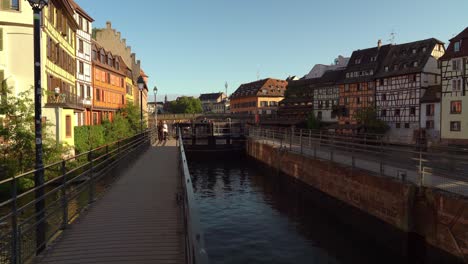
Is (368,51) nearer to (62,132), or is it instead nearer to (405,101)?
(405,101)

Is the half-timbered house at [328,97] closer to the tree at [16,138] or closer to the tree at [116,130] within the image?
the tree at [116,130]

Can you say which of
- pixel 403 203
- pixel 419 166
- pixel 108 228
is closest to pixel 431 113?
pixel 419 166

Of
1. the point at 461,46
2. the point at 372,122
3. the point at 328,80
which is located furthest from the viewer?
the point at 328,80

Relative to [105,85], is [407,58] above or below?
above

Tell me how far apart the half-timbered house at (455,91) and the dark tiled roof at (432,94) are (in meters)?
1.83

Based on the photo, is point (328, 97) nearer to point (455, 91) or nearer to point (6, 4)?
point (455, 91)

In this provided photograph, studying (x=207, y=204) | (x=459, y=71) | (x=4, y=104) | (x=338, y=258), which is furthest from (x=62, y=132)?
(x=459, y=71)

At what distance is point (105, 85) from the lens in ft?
159

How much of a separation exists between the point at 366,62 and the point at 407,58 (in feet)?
28.1

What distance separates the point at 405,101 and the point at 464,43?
1158cm

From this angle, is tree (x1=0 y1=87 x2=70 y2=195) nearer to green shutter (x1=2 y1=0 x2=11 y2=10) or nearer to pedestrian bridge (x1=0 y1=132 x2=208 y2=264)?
green shutter (x1=2 y1=0 x2=11 y2=10)

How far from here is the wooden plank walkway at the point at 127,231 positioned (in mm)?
5968

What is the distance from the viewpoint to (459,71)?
40.7 m

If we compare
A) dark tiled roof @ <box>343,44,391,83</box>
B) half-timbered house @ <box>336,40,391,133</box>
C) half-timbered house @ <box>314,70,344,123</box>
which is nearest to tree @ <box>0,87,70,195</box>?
half-timbered house @ <box>336,40,391,133</box>
